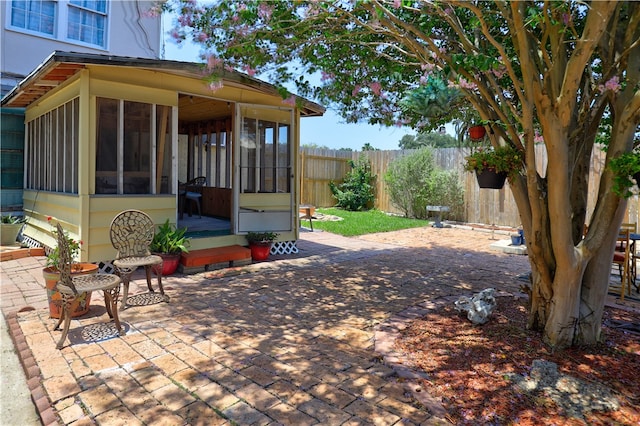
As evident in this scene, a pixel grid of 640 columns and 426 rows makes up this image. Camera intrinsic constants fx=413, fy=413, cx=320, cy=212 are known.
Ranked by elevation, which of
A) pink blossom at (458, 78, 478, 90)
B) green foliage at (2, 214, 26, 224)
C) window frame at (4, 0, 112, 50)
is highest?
window frame at (4, 0, 112, 50)

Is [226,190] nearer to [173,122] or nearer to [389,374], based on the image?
[173,122]

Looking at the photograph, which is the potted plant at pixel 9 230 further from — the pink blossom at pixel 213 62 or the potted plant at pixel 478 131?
the potted plant at pixel 478 131

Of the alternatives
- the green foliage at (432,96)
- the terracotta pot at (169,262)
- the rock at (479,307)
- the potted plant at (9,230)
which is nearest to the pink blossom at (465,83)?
the green foliage at (432,96)

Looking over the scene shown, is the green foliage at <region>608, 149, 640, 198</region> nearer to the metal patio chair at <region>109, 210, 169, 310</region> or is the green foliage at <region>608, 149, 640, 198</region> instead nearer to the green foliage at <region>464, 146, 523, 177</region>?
the green foliage at <region>464, 146, 523, 177</region>

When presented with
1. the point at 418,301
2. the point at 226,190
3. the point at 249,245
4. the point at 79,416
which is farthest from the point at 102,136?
the point at 418,301

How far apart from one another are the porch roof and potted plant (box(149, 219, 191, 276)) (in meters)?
2.30

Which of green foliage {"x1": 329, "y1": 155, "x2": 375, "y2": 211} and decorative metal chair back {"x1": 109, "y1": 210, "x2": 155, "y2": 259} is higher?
green foliage {"x1": 329, "y1": 155, "x2": 375, "y2": 211}

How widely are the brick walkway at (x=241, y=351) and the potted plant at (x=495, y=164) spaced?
1.65 m

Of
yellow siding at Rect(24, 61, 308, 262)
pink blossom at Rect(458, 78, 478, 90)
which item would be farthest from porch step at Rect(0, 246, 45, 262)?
pink blossom at Rect(458, 78, 478, 90)

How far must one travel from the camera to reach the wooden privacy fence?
1166 centimetres

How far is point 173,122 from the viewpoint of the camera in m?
6.39

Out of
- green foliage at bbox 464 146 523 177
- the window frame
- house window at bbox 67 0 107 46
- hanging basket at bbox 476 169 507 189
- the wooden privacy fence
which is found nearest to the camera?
green foliage at bbox 464 146 523 177

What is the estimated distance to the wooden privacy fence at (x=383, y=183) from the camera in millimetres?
11656

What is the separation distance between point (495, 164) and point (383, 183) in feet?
38.1
